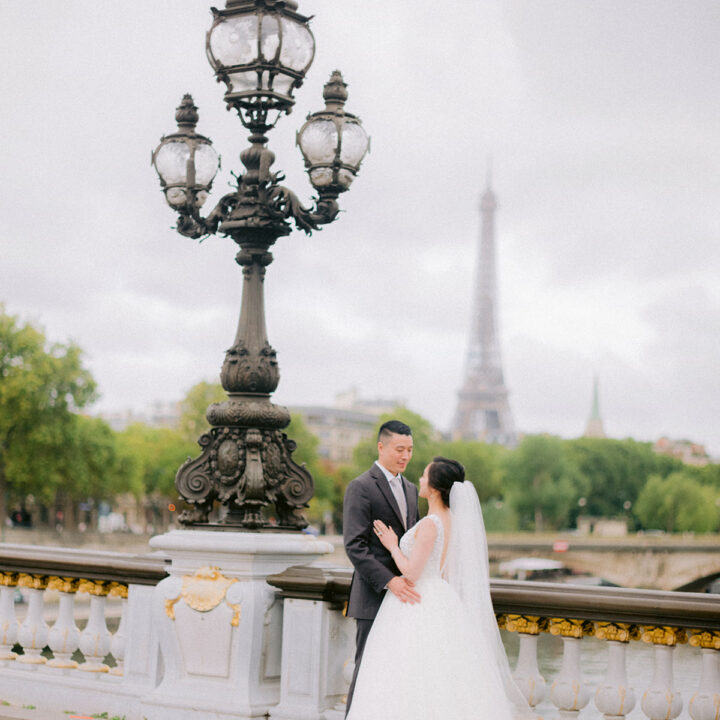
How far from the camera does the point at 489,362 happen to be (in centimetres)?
13638

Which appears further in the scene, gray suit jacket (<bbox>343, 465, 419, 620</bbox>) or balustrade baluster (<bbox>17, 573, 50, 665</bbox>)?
balustrade baluster (<bbox>17, 573, 50, 665</bbox>)

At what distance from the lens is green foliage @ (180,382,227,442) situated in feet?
243

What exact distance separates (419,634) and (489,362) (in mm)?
131377

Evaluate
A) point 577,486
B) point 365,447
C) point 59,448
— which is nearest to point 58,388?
point 59,448

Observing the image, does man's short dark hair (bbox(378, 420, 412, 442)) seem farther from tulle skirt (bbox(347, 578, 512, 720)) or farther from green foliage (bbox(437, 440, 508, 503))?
green foliage (bbox(437, 440, 508, 503))

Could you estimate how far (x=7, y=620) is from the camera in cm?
895

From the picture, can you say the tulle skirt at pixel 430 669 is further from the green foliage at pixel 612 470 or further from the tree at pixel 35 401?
the green foliage at pixel 612 470

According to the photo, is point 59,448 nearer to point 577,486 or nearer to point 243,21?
point 243,21

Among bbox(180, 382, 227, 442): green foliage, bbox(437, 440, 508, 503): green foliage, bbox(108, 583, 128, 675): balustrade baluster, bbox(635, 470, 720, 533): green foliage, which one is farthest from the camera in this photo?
bbox(635, 470, 720, 533): green foliage

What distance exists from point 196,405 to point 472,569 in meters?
69.3

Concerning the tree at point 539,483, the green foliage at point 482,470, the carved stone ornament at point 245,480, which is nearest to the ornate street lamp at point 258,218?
the carved stone ornament at point 245,480

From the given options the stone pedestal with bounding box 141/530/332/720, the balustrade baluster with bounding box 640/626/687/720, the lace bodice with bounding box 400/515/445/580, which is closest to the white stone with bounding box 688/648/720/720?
the balustrade baluster with bounding box 640/626/687/720

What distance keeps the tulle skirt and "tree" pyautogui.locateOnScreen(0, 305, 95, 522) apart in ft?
174

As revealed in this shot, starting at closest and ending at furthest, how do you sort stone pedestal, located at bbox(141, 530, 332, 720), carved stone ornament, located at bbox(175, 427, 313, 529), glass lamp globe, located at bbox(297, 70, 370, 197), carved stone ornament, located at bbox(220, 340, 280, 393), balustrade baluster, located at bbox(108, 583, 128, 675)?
stone pedestal, located at bbox(141, 530, 332, 720)
carved stone ornament, located at bbox(175, 427, 313, 529)
carved stone ornament, located at bbox(220, 340, 280, 393)
glass lamp globe, located at bbox(297, 70, 370, 197)
balustrade baluster, located at bbox(108, 583, 128, 675)
